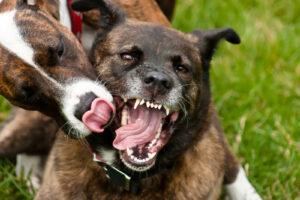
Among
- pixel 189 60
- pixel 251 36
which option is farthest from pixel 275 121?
pixel 189 60

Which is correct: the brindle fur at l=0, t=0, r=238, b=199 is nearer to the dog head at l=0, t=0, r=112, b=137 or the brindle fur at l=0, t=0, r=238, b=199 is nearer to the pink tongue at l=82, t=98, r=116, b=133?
the dog head at l=0, t=0, r=112, b=137

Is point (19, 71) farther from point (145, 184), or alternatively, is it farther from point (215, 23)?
point (215, 23)

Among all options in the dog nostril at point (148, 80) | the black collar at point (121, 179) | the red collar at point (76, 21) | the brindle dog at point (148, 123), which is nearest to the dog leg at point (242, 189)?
the brindle dog at point (148, 123)

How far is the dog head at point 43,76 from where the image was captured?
10.8 ft

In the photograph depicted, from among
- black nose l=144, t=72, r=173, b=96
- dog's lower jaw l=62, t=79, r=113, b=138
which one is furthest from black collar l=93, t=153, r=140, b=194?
black nose l=144, t=72, r=173, b=96

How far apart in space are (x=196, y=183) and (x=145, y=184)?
1.29 feet

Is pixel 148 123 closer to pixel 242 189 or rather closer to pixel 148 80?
pixel 148 80

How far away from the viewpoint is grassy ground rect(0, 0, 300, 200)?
4.46 meters

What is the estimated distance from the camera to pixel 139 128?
11.0 ft

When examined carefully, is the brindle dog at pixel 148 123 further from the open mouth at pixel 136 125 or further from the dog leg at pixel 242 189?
the dog leg at pixel 242 189

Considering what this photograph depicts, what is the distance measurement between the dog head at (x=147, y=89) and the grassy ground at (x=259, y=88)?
109 cm

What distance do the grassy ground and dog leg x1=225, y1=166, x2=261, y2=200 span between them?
154 millimetres

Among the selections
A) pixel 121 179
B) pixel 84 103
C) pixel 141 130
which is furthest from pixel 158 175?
pixel 84 103

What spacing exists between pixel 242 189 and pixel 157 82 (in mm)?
1473
